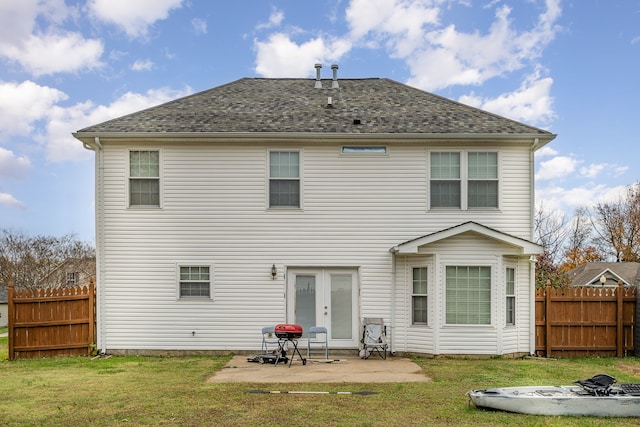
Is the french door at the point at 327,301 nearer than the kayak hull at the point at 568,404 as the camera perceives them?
No

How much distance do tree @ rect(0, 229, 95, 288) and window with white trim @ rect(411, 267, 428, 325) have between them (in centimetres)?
3059

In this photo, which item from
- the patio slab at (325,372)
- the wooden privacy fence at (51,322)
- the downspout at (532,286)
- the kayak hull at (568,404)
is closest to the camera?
the kayak hull at (568,404)

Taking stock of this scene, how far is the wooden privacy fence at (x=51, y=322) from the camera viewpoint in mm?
13688

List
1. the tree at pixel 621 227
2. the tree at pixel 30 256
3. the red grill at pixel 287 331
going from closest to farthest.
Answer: the red grill at pixel 287 331, the tree at pixel 30 256, the tree at pixel 621 227

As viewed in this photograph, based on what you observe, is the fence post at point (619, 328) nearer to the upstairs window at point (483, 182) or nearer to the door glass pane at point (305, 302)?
the upstairs window at point (483, 182)

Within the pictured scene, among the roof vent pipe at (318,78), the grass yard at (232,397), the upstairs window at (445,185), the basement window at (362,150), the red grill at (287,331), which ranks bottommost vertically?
the grass yard at (232,397)

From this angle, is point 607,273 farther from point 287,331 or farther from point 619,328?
point 287,331

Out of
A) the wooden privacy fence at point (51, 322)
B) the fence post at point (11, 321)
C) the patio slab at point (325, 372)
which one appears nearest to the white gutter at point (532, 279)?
the patio slab at point (325, 372)

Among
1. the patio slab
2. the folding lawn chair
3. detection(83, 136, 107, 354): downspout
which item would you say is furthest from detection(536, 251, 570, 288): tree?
detection(83, 136, 107, 354): downspout

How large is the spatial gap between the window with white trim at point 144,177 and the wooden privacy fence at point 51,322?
94.3 inches

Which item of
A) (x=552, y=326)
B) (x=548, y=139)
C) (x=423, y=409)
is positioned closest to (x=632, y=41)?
(x=548, y=139)

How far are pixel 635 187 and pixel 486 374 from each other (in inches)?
1650

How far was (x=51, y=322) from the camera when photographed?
45.4 feet

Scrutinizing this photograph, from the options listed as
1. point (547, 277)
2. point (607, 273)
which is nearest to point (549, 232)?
point (607, 273)
